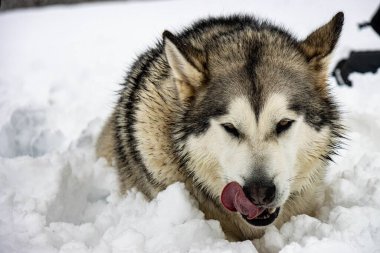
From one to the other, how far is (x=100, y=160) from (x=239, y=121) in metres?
1.70

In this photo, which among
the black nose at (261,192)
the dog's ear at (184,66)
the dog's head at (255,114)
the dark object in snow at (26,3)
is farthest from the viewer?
the dark object in snow at (26,3)

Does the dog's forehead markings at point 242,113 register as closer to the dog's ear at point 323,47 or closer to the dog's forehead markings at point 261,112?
the dog's forehead markings at point 261,112

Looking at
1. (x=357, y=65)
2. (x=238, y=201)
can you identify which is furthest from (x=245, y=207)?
(x=357, y=65)

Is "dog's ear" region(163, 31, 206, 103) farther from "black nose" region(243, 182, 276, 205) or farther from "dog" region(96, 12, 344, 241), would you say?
"black nose" region(243, 182, 276, 205)

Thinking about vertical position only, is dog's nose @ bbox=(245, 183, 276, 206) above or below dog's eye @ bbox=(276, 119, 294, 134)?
below

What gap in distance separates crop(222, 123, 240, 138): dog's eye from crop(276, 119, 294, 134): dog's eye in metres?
0.21

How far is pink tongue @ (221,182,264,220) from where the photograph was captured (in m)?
2.67

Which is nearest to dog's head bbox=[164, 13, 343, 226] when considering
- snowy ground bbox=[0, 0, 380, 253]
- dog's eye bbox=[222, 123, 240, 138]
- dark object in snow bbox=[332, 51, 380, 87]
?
dog's eye bbox=[222, 123, 240, 138]

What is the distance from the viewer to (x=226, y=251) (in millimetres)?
2609

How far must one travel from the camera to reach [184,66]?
286 cm

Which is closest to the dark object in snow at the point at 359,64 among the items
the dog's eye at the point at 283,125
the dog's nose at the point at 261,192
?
the dog's eye at the point at 283,125

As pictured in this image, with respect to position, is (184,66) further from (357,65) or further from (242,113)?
(357,65)

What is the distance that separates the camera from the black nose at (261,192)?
2523mm

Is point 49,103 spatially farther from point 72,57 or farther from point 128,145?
point 128,145
